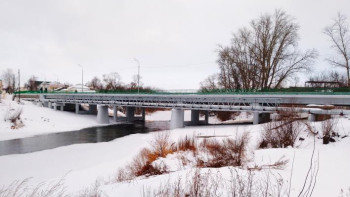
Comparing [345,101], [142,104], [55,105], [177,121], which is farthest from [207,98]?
[55,105]

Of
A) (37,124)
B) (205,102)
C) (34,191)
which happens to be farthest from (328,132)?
(37,124)

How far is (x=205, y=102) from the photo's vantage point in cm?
4012

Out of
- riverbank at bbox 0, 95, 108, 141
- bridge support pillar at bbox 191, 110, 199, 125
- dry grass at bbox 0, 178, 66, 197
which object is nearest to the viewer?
dry grass at bbox 0, 178, 66, 197

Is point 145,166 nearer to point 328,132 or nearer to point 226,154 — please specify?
point 226,154

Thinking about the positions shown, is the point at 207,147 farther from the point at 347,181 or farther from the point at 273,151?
the point at 347,181

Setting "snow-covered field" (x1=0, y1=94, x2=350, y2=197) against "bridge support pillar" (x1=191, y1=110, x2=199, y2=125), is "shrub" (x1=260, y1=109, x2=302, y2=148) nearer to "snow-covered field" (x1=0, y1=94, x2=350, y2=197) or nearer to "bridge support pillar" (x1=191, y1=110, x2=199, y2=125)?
"snow-covered field" (x1=0, y1=94, x2=350, y2=197)

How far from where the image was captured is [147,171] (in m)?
12.9

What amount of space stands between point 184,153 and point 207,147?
1714 millimetres

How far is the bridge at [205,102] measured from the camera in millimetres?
28216

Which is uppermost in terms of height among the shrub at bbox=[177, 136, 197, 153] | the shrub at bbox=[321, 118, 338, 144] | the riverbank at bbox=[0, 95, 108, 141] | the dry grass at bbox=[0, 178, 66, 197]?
the shrub at bbox=[321, 118, 338, 144]

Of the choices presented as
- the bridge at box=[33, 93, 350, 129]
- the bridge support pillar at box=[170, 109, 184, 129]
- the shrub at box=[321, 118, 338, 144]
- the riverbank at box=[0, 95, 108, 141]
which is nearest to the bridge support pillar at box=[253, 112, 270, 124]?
the bridge at box=[33, 93, 350, 129]

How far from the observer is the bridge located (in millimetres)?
28216

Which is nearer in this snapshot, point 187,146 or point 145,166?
point 145,166

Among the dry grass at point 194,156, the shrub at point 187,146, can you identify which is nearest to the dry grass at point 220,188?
the dry grass at point 194,156
